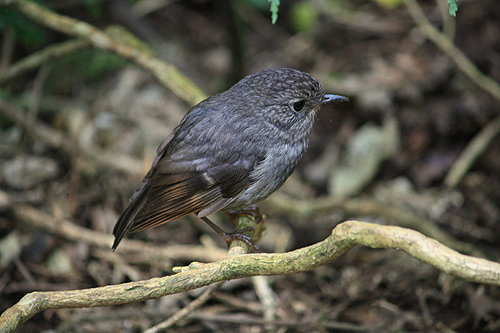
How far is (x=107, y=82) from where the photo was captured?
23.0ft

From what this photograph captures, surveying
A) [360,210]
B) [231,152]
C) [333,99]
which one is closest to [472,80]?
[360,210]

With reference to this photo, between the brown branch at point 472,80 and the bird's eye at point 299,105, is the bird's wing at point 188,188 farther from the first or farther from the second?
the brown branch at point 472,80

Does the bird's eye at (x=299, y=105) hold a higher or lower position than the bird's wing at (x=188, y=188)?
higher

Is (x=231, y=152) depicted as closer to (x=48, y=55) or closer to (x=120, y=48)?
(x=120, y=48)

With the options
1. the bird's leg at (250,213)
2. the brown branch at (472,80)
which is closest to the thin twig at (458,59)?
the brown branch at (472,80)

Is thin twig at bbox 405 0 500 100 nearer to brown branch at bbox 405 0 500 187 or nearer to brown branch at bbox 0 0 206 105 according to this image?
brown branch at bbox 405 0 500 187

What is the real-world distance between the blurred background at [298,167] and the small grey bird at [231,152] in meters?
0.47

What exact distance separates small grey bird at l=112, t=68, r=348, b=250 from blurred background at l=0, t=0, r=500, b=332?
465 mm

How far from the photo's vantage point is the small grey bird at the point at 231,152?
3094mm

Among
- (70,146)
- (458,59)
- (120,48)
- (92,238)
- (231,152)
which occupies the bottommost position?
(92,238)

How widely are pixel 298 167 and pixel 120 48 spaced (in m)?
2.99

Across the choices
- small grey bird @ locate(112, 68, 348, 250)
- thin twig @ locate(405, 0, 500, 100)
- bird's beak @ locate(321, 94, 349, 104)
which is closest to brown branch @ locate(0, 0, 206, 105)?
small grey bird @ locate(112, 68, 348, 250)

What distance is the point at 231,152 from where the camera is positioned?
3.10 metres

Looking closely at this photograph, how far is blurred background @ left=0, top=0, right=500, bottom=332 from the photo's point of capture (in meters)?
4.24
